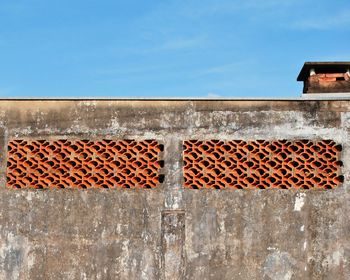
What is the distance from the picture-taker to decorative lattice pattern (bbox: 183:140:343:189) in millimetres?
8961

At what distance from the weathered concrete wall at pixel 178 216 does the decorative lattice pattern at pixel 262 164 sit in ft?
0.39

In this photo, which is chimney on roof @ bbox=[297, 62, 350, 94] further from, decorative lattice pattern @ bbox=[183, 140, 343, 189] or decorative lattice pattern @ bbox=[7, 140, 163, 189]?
decorative lattice pattern @ bbox=[7, 140, 163, 189]

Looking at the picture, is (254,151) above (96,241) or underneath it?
above

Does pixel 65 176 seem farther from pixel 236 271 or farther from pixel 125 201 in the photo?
pixel 236 271

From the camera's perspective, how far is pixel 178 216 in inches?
350

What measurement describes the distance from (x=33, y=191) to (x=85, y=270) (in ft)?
4.87

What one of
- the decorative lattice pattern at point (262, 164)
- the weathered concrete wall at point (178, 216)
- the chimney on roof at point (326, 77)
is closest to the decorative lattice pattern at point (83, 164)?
the weathered concrete wall at point (178, 216)

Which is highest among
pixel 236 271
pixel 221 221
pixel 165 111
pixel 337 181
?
pixel 165 111

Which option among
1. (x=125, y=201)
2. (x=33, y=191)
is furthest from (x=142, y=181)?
(x=33, y=191)

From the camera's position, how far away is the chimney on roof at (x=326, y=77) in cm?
1134

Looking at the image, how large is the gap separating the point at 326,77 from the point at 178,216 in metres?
4.69

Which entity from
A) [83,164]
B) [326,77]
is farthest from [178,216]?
[326,77]

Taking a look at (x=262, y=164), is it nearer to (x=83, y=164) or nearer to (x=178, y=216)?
(x=178, y=216)

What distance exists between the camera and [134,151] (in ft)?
29.8
